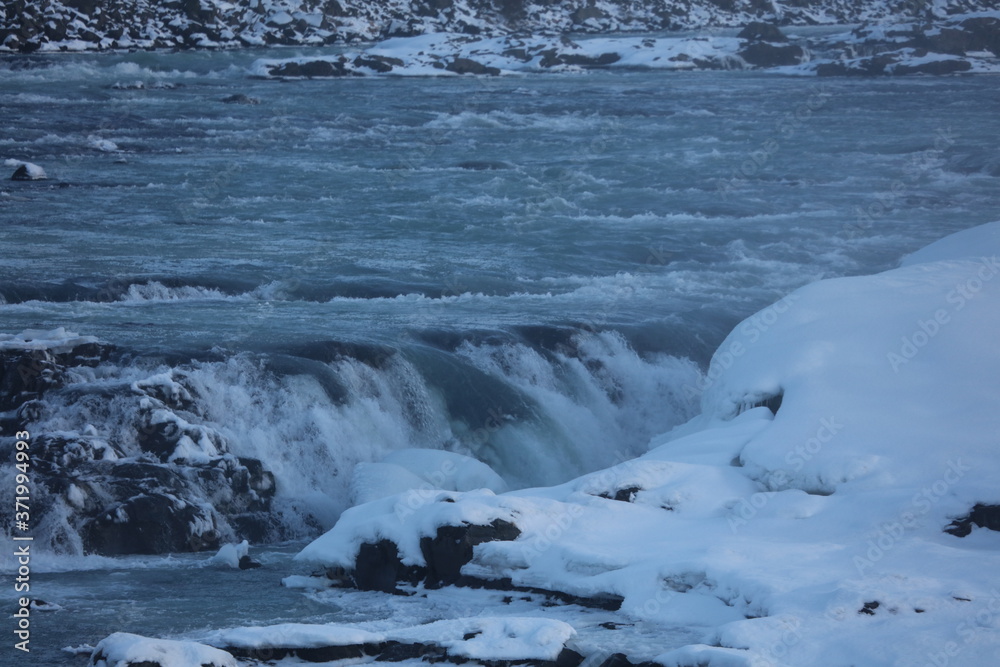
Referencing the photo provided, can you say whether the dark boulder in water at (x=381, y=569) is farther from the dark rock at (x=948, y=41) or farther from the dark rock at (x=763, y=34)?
the dark rock at (x=763, y=34)

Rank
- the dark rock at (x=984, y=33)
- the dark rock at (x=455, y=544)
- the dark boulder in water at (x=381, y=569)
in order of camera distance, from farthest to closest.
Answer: the dark rock at (x=984, y=33)
the dark boulder in water at (x=381, y=569)
the dark rock at (x=455, y=544)

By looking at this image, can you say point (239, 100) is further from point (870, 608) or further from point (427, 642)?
point (870, 608)

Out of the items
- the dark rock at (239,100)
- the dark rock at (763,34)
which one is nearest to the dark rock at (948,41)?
the dark rock at (763,34)

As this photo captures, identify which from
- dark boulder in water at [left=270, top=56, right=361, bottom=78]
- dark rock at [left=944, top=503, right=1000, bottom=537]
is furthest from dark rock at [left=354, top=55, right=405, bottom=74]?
→ dark rock at [left=944, top=503, right=1000, bottom=537]

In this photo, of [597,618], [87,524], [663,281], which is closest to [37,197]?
[663,281]

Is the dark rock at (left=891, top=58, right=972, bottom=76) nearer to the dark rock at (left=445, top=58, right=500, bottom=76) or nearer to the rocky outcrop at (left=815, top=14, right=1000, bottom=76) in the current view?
the rocky outcrop at (left=815, top=14, right=1000, bottom=76)

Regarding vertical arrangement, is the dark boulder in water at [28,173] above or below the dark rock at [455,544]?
above

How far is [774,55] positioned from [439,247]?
50078mm

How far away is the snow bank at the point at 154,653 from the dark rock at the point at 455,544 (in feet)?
8.07

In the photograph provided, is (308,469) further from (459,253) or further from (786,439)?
(459,253)

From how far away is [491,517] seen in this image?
10.6 m

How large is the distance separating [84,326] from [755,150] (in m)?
25.6

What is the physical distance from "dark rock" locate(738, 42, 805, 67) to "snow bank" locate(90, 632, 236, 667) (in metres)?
65.2

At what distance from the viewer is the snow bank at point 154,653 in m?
7.90
